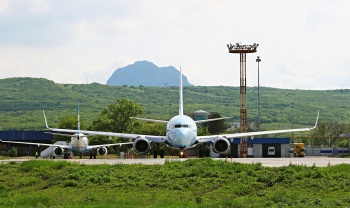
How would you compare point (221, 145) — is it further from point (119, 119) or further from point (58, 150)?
point (119, 119)

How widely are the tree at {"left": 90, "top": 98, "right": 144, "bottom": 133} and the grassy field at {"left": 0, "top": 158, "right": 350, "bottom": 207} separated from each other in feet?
301

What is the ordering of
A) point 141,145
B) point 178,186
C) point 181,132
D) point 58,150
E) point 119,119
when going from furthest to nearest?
point 119,119 → point 58,150 → point 141,145 → point 181,132 → point 178,186

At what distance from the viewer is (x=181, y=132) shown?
7012cm

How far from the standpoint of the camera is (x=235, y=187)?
38875 millimetres

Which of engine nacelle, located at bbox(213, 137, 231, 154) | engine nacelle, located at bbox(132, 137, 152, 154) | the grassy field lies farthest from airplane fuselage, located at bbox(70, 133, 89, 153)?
the grassy field

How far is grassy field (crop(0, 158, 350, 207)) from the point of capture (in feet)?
110

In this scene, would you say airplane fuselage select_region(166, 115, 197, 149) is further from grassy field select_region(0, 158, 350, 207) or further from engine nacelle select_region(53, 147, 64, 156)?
engine nacelle select_region(53, 147, 64, 156)

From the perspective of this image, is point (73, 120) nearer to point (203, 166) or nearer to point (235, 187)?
point (203, 166)

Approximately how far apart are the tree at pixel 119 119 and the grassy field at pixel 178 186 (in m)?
91.7

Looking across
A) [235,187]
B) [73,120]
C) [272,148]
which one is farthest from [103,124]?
[235,187]

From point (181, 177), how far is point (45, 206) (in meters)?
12.9

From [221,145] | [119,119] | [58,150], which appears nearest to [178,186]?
[221,145]

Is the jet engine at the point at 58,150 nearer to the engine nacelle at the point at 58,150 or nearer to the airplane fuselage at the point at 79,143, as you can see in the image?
the engine nacelle at the point at 58,150

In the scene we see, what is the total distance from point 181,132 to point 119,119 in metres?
75.4
